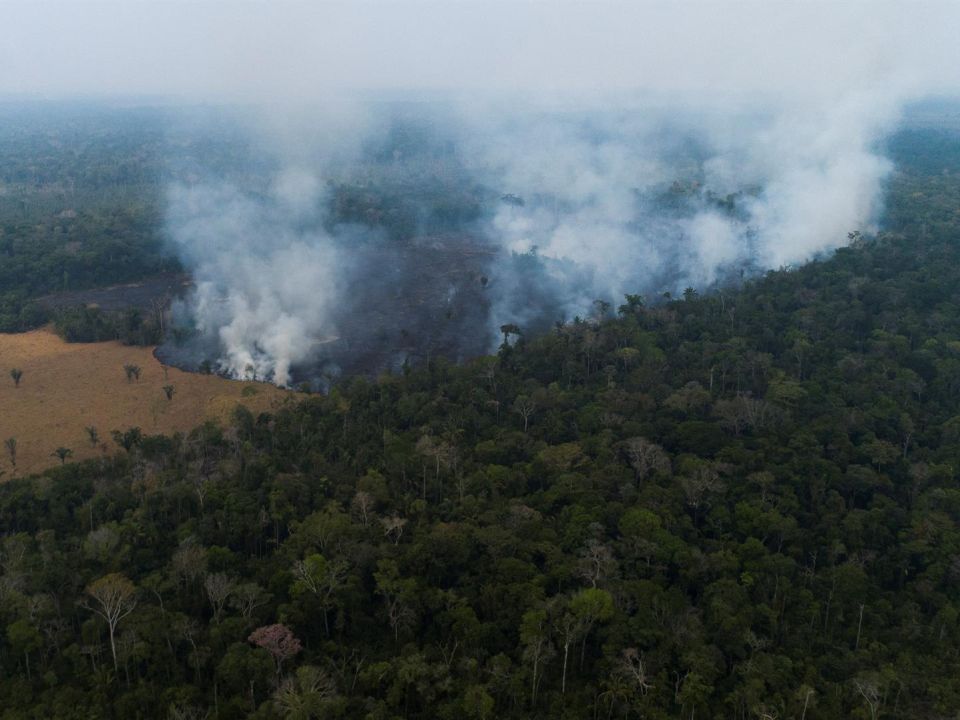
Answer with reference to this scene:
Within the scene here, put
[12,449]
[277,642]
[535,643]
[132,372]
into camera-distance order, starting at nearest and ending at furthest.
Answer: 1. [535,643]
2. [277,642]
3. [12,449]
4. [132,372]

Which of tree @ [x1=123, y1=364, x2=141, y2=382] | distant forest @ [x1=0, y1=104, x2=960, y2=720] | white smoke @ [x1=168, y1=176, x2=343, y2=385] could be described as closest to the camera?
distant forest @ [x1=0, y1=104, x2=960, y2=720]

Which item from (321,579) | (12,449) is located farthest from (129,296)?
(321,579)

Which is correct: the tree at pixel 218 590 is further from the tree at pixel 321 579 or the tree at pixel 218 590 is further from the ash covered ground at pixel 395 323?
the ash covered ground at pixel 395 323

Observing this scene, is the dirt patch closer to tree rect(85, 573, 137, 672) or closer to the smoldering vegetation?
the smoldering vegetation

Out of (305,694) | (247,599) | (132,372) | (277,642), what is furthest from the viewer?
(132,372)

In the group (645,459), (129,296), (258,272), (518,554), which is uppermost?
(258,272)

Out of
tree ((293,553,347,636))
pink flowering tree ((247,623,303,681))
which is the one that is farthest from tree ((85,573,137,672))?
tree ((293,553,347,636))

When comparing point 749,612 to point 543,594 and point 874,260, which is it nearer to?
point 543,594

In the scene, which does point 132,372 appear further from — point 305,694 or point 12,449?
point 305,694
